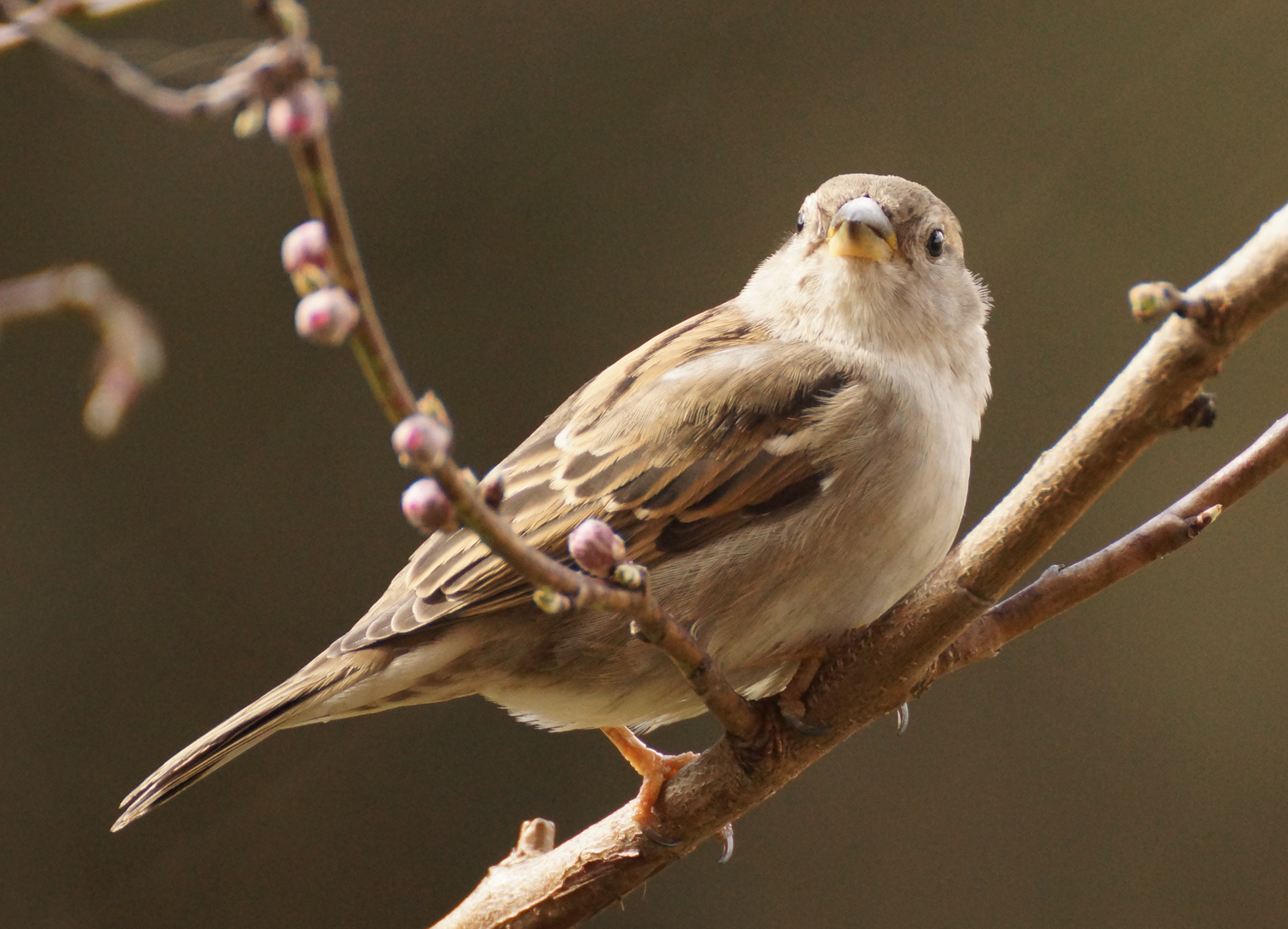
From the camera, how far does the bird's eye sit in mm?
2027

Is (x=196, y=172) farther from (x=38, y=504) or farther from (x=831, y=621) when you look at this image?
(x=831, y=621)

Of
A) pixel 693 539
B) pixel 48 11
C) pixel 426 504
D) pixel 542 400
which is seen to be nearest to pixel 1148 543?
pixel 693 539

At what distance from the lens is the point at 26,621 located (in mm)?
3150

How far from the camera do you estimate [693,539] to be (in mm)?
1685

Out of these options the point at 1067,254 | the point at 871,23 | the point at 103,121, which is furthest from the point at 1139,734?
the point at 103,121

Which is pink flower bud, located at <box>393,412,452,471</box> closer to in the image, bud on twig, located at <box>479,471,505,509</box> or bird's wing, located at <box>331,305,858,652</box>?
bud on twig, located at <box>479,471,505,509</box>

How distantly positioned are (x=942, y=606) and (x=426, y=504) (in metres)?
0.79

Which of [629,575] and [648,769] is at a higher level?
[629,575]

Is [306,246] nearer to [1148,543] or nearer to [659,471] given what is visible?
[1148,543]

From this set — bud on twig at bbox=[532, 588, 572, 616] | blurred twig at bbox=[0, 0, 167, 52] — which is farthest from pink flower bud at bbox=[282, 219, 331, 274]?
bud on twig at bbox=[532, 588, 572, 616]

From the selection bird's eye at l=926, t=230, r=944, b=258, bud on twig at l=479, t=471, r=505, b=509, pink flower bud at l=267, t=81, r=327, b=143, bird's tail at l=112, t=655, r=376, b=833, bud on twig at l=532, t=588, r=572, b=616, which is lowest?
bird's tail at l=112, t=655, r=376, b=833

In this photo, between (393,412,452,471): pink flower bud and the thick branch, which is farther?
the thick branch

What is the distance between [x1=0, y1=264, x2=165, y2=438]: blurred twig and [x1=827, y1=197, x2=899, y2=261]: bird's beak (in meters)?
1.43

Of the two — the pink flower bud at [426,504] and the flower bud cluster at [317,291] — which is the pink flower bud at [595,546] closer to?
the pink flower bud at [426,504]
